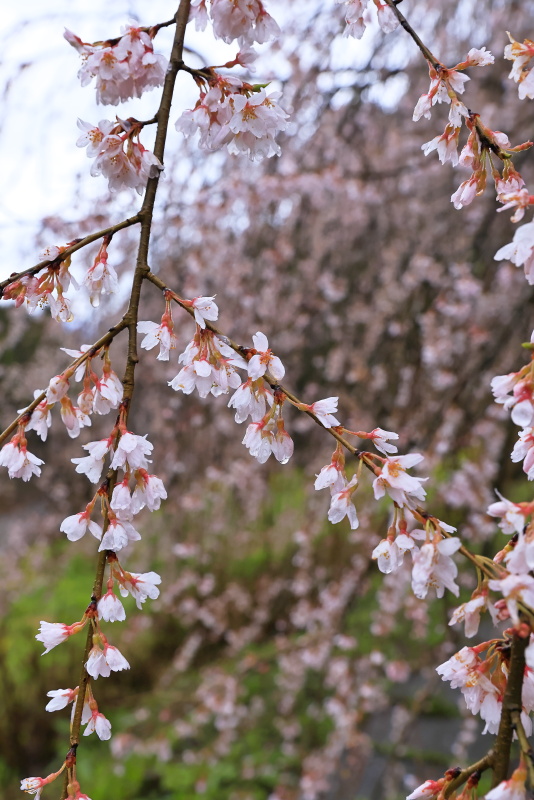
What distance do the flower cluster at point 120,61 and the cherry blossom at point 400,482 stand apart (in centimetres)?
60

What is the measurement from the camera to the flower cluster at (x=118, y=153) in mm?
893

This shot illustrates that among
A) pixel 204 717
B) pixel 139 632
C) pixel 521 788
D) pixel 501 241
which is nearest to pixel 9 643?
pixel 139 632

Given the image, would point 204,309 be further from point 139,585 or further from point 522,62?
point 522,62

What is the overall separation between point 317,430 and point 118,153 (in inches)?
170

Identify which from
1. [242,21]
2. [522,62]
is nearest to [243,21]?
[242,21]

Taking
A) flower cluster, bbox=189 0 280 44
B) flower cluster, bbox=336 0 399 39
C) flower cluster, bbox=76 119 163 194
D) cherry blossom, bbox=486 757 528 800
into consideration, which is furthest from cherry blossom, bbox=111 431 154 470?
flower cluster, bbox=336 0 399 39

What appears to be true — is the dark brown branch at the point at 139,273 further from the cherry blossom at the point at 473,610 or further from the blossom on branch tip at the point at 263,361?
the cherry blossom at the point at 473,610

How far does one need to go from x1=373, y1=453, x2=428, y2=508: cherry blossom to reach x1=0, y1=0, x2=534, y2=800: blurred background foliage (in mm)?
2029

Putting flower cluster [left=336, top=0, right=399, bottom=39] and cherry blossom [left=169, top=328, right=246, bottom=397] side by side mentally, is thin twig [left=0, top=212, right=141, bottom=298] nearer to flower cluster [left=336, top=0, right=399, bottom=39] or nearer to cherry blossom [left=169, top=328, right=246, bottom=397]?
cherry blossom [left=169, top=328, right=246, bottom=397]

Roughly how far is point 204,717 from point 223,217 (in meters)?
2.69

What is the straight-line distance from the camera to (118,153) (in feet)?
3.01

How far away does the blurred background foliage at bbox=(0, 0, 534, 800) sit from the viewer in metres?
3.29

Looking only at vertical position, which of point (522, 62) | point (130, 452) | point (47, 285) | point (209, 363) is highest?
point (522, 62)

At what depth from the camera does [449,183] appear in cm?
377
